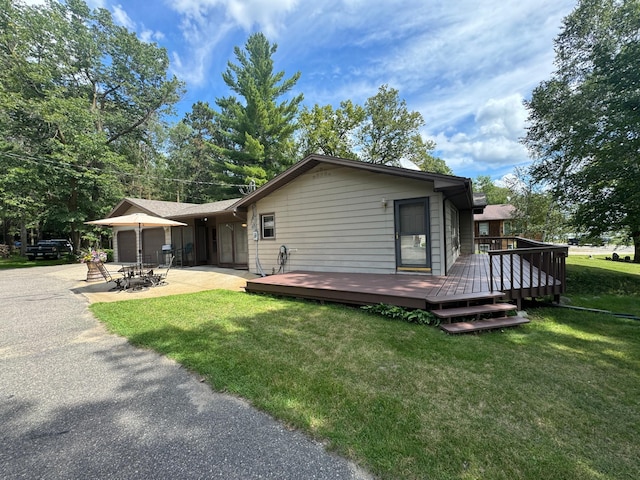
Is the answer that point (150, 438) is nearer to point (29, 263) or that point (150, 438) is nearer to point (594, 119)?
point (594, 119)

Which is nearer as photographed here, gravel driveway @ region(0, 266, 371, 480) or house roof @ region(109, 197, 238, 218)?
gravel driveway @ region(0, 266, 371, 480)

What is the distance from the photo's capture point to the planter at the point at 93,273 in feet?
31.7

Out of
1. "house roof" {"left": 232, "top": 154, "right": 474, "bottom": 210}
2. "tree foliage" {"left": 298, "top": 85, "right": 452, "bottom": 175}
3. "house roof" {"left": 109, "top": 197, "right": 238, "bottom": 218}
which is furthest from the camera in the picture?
"tree foliage" {"left": 298, "top": 85, "right": 452, "bottom": 175}

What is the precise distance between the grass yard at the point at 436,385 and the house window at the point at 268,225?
5003mm

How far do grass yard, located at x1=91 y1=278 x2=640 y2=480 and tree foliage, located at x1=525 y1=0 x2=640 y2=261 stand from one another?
719 cm

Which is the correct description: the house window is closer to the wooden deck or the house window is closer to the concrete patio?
the concrete patio

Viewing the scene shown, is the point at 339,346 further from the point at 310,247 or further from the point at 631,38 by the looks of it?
the point at 631,38

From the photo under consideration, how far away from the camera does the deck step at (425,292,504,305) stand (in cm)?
457

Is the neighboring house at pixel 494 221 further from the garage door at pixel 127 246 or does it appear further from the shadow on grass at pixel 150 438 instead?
the shadow on grass at pixel 150 438

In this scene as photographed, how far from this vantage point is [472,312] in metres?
4.44

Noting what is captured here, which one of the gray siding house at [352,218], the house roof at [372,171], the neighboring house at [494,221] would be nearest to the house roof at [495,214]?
the neighboring house at [494,221]

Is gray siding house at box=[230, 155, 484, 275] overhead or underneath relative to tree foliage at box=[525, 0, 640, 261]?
underneath

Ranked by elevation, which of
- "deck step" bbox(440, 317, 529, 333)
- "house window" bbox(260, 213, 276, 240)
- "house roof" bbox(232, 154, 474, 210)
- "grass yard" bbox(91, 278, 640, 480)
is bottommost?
"grass yard" bbox(91, 278, 640, 480)

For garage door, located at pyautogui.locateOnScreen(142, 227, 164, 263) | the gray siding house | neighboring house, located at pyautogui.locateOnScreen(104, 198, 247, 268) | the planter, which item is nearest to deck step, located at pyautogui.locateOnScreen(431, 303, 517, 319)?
the gray siding house
